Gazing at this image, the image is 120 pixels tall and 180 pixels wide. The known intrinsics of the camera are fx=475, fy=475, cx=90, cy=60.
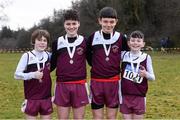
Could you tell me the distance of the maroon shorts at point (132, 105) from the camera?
7.21 meters

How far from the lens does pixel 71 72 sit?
7094 mm

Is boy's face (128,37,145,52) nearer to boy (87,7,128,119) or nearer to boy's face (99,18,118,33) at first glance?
boy (87,7,128,119)

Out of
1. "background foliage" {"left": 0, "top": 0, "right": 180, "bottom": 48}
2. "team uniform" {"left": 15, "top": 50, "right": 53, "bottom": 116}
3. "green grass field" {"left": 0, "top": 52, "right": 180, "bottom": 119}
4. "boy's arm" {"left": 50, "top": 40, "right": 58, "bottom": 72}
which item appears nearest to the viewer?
"team uniform" {"left": 15, "top": 50, "right": 53, "bottom": 116}

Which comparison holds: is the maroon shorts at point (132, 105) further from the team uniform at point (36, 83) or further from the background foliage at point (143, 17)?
the background foliage at point (143, 17)

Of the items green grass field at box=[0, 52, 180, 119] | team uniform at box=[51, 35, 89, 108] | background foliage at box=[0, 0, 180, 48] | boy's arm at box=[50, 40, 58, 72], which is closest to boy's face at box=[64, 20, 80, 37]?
team uniform at box=[51, 35, 89, 108]

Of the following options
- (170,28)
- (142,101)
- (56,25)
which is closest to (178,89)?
(142,101)

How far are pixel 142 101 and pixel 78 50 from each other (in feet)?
4.13

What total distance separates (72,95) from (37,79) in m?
0.58

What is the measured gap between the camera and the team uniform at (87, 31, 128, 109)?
7199mm

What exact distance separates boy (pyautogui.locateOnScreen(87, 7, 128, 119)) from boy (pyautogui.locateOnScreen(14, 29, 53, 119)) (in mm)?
685

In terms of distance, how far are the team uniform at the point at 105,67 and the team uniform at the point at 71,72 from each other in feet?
0.50

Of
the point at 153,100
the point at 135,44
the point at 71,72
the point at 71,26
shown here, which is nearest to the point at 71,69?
the point at 71,72

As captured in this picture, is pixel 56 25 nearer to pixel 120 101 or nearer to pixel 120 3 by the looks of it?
pixel 120 3

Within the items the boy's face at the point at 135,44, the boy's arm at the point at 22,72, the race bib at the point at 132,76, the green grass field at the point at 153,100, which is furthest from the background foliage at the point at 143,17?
the boy's arm at the point at 22,72
